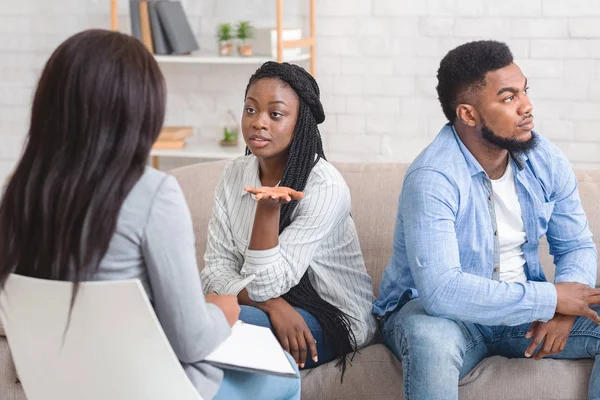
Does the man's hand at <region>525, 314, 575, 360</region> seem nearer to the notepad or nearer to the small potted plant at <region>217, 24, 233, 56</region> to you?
the notepad

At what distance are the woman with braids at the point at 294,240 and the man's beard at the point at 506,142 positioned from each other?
0.37m

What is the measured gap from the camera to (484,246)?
212cm

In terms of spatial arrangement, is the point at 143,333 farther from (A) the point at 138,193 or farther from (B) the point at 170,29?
(B) the point at 170,29

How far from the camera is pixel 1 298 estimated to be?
1.43 m

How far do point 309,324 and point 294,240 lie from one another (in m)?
0.21

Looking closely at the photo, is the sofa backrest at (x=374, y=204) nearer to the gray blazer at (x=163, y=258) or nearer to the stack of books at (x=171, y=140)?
the gray blazer at (x=163, y=258)

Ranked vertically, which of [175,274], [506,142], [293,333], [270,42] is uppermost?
[270,42]

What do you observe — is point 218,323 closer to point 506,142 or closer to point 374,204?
point 506,142

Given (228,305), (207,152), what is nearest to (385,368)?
(228,305)

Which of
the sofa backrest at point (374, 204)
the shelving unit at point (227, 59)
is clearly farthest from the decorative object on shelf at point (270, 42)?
the sofa backrest at point (374, 204)

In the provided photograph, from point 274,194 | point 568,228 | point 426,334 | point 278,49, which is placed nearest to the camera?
point 274,194

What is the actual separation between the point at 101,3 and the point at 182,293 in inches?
117

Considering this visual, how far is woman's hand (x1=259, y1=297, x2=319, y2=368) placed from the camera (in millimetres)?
2053

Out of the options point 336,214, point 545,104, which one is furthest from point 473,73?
point 545,104
